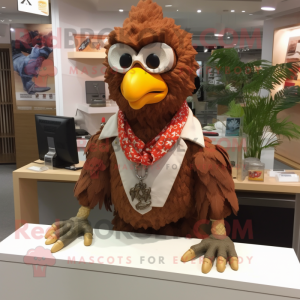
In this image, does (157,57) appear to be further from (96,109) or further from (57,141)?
(96,109)

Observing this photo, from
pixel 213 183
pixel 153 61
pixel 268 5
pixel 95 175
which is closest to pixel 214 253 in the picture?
pixel 213 183

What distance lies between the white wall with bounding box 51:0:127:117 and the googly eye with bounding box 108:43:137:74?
3030 millimetres

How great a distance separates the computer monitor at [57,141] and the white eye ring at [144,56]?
108 cm

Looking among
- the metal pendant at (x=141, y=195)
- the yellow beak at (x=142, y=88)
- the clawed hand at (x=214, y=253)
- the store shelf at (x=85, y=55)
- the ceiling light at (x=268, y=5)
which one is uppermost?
the ceiling light at (x=268, y=5)

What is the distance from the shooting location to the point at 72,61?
3.95 meters

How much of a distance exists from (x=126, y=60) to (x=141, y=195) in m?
0.44

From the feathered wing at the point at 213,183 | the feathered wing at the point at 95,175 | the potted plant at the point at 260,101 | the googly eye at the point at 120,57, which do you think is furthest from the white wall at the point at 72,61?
the feathered wing at the point at 213,183

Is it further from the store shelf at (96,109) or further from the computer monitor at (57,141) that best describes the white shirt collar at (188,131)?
the store shelf at (96,109)

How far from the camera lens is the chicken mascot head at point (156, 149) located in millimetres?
975

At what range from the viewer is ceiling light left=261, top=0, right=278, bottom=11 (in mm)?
3768

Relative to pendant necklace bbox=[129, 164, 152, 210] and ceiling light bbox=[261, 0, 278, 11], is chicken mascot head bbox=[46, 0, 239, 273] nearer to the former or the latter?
pendant necklace bbox=[129, 164, 152, 210]

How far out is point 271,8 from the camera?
3904 mm

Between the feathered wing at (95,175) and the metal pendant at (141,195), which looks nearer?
the metal pendant at (141,195)

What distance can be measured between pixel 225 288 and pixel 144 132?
54 cm
